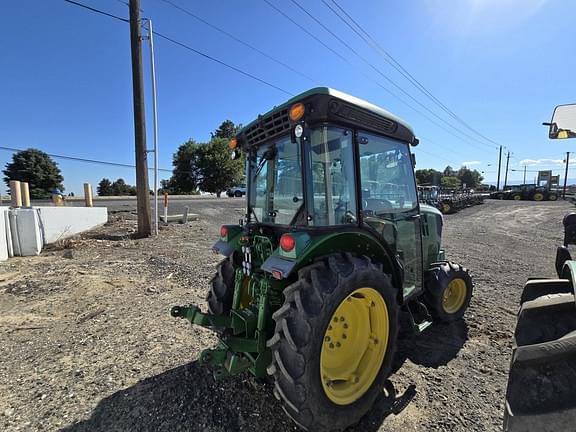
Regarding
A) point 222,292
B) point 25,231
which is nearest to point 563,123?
point 222,292

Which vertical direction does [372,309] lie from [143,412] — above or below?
above

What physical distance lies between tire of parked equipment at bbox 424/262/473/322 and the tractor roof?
1.49m

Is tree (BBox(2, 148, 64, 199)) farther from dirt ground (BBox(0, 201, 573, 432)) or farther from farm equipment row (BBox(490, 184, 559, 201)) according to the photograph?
farm equipment row (BBox(490, 184, 559, 201))

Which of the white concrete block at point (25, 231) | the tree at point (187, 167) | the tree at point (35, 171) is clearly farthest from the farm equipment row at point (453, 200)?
the tree at point (35, 171)

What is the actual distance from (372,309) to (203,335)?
196 cm

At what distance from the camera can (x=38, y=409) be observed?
7.32 feet

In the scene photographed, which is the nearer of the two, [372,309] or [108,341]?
[372,309]

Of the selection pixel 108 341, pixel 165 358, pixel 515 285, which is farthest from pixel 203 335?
pixel 515 285

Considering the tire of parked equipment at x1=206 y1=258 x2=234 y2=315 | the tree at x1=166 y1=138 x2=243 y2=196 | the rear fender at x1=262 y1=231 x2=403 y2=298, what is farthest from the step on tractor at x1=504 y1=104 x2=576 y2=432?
the tree at x1=166 y1=138 x2=243 y2=196

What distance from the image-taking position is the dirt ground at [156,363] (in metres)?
2.15

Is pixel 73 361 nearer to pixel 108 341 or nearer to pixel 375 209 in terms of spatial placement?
pixel 108 341

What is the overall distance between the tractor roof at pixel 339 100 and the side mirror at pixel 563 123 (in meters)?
1.36

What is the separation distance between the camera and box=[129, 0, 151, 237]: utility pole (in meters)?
8.66

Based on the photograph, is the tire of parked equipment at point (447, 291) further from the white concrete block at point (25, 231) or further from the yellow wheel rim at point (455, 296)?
the white concrete block at point (25, 231)
